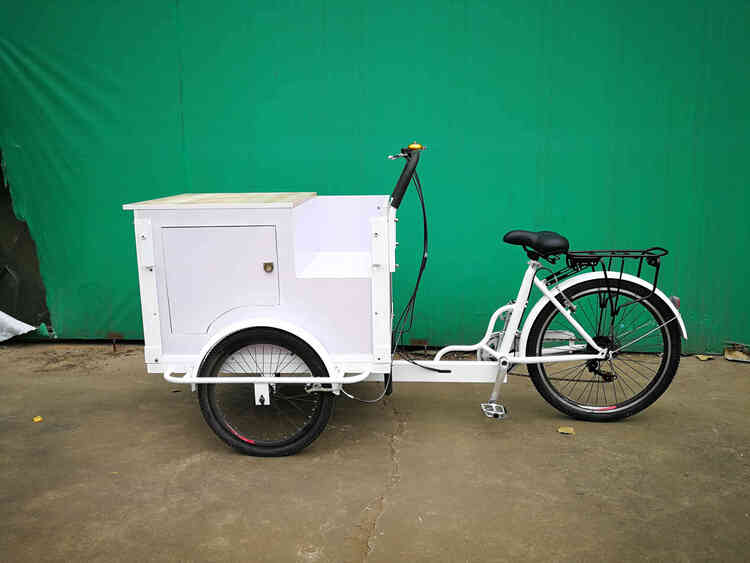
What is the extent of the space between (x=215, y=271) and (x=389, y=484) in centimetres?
116

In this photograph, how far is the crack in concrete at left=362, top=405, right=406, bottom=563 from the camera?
2256mm

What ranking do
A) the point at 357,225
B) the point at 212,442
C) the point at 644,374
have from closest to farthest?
the point at 212,442 → the point at 357,225 → the point at 644,374

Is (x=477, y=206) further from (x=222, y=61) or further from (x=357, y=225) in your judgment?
(x=222, y=61)

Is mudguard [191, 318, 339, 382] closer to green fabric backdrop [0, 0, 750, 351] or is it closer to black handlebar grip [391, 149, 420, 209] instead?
black handlebar grip [391, 149, 420, 209]

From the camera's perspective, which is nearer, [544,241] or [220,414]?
[220,414]

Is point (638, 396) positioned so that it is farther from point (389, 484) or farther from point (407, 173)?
Answer: point (407, 173)

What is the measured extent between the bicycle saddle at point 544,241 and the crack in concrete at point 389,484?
1.09 m

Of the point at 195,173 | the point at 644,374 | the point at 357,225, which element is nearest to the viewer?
the point at 357,225

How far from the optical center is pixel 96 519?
2.41 metres

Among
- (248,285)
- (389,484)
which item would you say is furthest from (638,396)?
(248,285)

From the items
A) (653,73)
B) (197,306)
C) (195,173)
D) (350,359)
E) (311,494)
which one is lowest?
(311,494)

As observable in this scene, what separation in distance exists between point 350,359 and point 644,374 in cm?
211

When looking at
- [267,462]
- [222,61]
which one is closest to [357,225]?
[267,462]

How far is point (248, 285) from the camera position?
275cm
